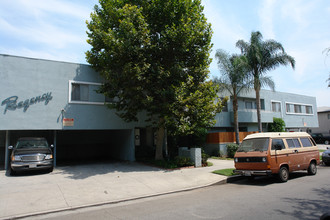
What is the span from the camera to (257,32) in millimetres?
20641

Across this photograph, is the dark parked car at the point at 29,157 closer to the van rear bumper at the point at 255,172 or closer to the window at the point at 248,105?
the van rear bumper at the point at 255,172

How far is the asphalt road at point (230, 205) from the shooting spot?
19.9ft

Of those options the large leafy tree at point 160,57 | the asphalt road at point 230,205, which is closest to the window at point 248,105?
the large leafy tree at point 160,57

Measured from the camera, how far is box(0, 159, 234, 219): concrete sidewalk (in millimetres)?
7391

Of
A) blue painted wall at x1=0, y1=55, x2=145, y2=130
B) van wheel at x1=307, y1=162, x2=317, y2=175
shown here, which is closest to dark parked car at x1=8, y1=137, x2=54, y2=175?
blue painted wall at x1=0, y1=55, x2=145, y2=130

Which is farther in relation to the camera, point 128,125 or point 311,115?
point 311,115

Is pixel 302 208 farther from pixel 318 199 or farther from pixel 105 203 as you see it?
pixel 105 203

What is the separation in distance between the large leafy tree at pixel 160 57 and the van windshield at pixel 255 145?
2817 millimetres

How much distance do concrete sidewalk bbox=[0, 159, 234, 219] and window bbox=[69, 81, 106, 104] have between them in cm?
447

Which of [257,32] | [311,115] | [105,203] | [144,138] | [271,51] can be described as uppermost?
[257,32]

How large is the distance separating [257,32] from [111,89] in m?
13.8

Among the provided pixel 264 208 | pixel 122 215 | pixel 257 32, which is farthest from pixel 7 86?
pixel 257 32

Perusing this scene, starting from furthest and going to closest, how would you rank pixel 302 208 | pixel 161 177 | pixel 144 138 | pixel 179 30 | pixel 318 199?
pixel 144 138 → pixel 179 30 → pixel 161 177 → pixel 318 199 → pixel 302 208

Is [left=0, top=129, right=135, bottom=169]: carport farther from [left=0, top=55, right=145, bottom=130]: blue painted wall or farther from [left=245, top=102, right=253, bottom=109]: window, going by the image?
[left=245, top=102, right=253, bottom=109]: window
